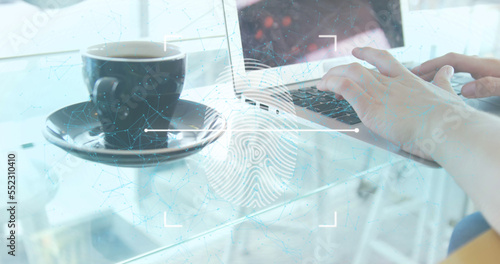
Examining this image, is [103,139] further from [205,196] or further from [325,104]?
[325,104]

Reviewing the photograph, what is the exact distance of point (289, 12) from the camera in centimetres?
51

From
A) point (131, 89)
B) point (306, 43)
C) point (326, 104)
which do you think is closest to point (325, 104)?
point (326, 104)

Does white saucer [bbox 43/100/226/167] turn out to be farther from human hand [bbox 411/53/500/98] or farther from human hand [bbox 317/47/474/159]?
human hand [bbox 411/53/500/98]

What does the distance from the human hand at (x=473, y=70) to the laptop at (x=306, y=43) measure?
0.08 feet

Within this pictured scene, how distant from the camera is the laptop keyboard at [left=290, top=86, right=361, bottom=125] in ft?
1.40

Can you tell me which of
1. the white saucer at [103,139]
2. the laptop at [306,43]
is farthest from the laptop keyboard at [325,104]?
the white saucer at [103,139]

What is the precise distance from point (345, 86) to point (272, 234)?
178mm

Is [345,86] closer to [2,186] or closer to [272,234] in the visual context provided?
[272,234]

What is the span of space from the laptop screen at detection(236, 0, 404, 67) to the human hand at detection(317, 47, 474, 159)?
0.10 metres

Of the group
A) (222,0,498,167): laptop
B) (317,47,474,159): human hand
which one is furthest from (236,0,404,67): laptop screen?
(317,47,474,159): human hand

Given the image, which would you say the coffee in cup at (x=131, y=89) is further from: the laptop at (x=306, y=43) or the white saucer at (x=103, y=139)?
the laptop at (x=306, y=43)

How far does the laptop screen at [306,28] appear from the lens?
0.49 meters

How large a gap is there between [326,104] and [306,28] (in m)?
0.13
